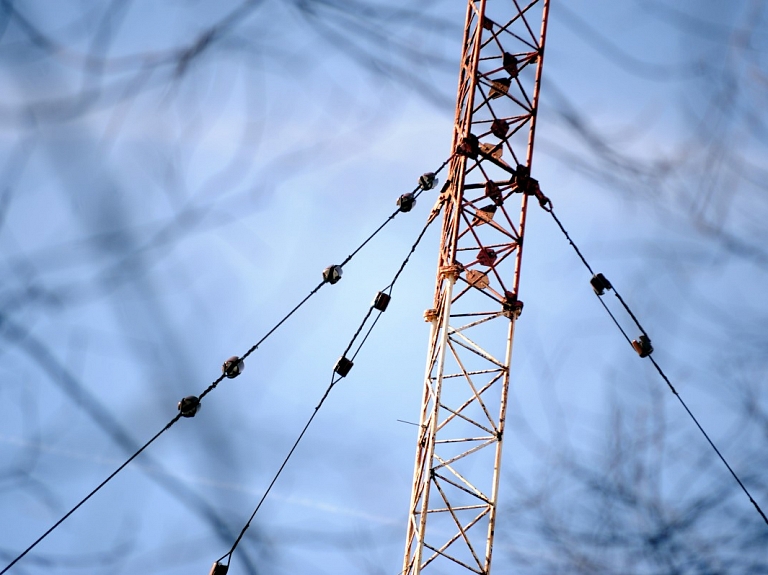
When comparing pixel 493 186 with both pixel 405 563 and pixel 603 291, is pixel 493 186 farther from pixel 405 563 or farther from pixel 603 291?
pixel 405 563

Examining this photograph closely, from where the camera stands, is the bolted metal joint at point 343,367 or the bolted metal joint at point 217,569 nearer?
the bolted metal joint at point 217,569

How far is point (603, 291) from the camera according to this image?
67.4 feet

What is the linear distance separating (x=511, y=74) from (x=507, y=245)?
3977 mm

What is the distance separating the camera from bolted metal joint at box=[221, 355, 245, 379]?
17.6 m

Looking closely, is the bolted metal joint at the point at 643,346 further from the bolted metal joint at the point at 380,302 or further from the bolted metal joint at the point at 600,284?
the bolted metal joint at the point at 380,302

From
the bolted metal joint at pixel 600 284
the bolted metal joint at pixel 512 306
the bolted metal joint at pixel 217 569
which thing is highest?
the bolted metal joint at pixel 600 284

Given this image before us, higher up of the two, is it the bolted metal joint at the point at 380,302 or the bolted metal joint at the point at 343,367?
the bolted metal joint at the point at 380,302

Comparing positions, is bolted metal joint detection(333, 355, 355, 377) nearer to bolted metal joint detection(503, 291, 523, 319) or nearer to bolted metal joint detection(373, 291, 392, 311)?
bolted metal joint detection(373, 291, 392, 311)

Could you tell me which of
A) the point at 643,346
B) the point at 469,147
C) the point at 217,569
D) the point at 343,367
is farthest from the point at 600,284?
the point at 217,569

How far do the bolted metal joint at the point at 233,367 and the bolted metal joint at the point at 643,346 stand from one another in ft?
29.5

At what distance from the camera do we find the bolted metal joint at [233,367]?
17.6 meters

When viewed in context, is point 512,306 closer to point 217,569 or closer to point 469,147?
point 469,147

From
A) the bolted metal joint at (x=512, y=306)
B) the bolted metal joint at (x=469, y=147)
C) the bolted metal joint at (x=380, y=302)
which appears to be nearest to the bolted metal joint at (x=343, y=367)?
the bolted metal joint at (x=380, y=302)

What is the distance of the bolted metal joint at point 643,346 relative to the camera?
2009 cm
